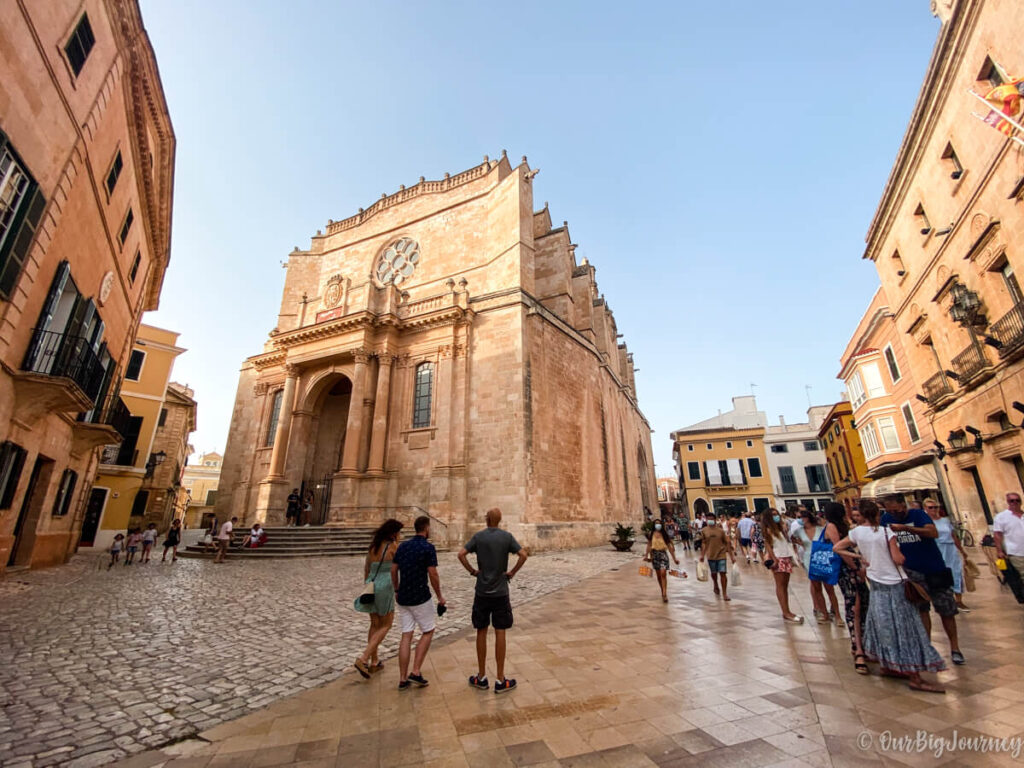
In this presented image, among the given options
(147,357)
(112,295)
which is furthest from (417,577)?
(147,357)

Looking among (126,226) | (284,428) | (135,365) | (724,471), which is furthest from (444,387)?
(724,471)

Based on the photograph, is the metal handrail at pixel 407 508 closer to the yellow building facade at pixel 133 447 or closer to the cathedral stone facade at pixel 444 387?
the cathedral stone facade at pixel 444 387

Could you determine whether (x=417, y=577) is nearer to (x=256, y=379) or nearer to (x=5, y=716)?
(x=5, y=716)

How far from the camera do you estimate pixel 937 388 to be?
13.0 meters

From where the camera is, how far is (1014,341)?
9133 millimetres

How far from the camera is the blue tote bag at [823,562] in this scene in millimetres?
5008

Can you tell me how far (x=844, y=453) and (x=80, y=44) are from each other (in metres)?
36.6

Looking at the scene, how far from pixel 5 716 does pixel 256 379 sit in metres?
21.2

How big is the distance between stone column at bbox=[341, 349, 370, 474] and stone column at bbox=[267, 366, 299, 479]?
2968 mm

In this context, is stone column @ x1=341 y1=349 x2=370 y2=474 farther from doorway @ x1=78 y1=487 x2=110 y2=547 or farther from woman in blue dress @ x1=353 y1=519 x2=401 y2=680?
woman in blue dress @ x1=353 y1=519 x2=401 y2=680

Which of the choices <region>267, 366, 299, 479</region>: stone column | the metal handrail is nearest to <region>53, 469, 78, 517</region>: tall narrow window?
<region>267, 366, 299, 479</region>: stone column

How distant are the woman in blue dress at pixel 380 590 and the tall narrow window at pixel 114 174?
1191 centimetres

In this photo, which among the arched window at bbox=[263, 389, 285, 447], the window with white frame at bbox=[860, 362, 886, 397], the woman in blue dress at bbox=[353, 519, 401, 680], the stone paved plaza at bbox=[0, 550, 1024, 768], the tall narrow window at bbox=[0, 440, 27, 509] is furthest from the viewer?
the arched window at bbox=[263, 389, 285, 447]

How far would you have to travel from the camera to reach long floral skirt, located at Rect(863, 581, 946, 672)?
3332 mm
